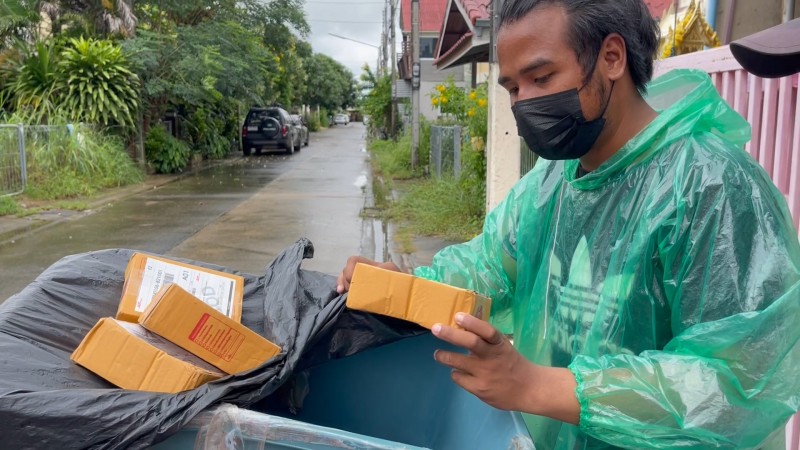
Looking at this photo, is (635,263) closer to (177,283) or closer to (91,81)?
(177,283)

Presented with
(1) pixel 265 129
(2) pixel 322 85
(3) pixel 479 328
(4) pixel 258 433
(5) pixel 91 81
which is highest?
(2) pixel 322 85

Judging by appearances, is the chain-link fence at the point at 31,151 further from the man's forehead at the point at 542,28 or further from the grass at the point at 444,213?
the man's forehead at the point at 542,28

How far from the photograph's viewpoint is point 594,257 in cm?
155

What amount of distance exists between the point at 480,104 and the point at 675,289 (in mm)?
7641

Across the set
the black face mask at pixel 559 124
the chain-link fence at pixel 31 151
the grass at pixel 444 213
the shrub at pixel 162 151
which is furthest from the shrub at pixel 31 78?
the black face mask at pixel 559 124

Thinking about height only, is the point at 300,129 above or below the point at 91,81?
below

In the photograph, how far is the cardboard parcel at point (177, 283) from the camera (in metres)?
2.01

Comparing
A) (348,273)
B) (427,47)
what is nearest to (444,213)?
(348,273)

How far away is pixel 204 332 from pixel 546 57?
98 cm

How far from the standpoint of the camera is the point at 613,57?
1500mm

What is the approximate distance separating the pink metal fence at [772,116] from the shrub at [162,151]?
1590cm

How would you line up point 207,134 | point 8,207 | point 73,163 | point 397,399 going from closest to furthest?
point 397,399
point 8,207
point 73,163
point 207,134

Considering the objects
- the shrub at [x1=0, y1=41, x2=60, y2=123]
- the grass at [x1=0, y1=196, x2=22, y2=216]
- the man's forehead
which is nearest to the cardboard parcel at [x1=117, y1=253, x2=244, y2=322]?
the man's forehead

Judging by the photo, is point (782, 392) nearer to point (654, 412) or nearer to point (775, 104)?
point (654, 412)
